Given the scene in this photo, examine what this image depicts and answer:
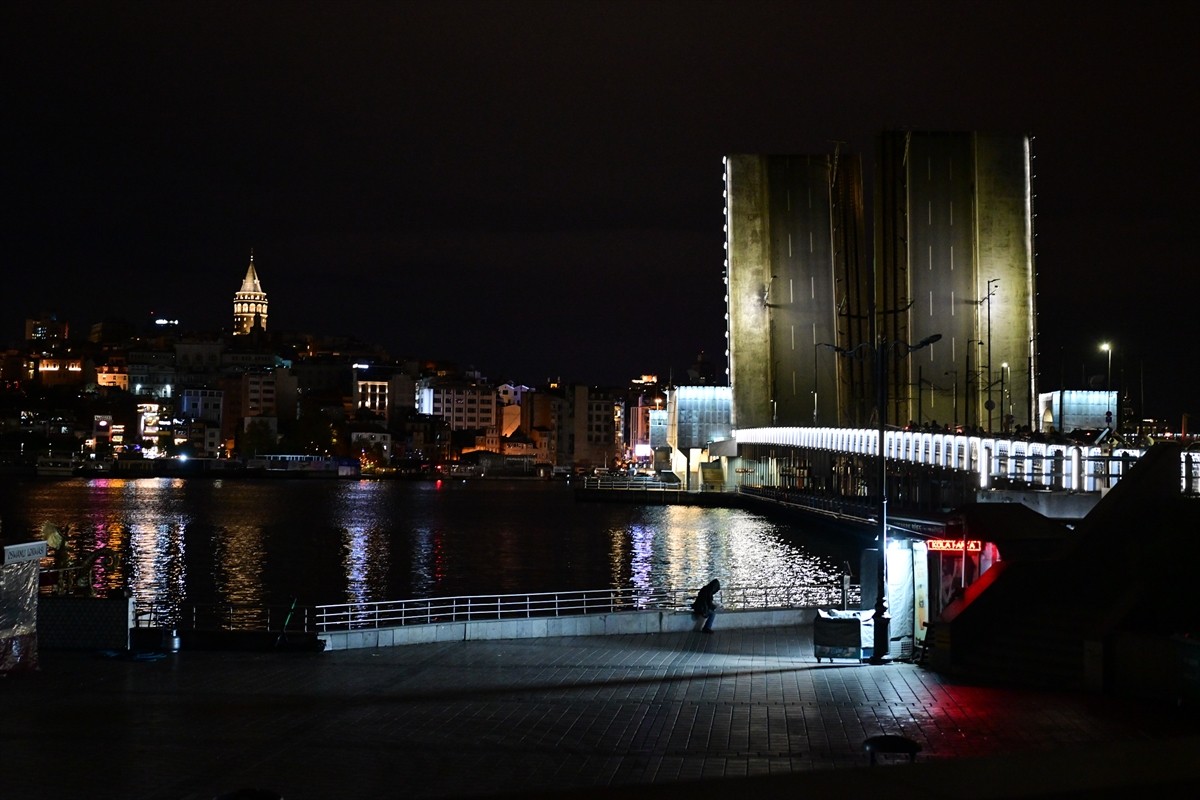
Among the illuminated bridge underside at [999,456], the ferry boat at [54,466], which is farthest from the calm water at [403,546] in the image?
the ferry boat at [54,466]

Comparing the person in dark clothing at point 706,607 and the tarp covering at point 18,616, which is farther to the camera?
the person in dark clothing at point 706,607

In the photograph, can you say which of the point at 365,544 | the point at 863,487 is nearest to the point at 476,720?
the point at 365,544

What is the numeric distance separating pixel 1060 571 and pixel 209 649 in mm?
8273

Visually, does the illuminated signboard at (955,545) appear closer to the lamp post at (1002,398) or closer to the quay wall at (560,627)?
the quay wall at (560,627)

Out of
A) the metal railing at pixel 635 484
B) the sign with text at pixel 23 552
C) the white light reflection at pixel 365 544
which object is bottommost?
the white light reflection at pixel 365 544

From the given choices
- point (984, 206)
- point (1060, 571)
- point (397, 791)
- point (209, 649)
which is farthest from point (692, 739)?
point (984, 206)

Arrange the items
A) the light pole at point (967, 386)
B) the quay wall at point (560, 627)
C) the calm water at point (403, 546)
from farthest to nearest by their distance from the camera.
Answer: the light pole at point (967, 386) → the calm water at point (403, 546) → the quay wall at point (560, 627)

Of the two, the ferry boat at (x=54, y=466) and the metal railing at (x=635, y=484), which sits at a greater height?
the ferry boat at (x=54, y=466)

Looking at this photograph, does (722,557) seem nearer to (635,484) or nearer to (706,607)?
(706,607)

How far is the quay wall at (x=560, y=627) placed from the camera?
13922 mm

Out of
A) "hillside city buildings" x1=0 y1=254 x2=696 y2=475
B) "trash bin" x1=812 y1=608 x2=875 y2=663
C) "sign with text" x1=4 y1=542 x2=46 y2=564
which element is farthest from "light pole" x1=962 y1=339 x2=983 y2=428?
"hillside city buildings" x1=0 y1=254 x2=696 y2=475

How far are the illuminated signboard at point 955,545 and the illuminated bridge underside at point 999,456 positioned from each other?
275 cm

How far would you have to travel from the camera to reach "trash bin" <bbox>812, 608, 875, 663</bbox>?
13.2m

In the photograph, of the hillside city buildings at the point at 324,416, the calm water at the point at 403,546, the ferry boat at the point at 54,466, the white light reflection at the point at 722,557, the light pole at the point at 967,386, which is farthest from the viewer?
the hillside city buildings at the point at 324,416
